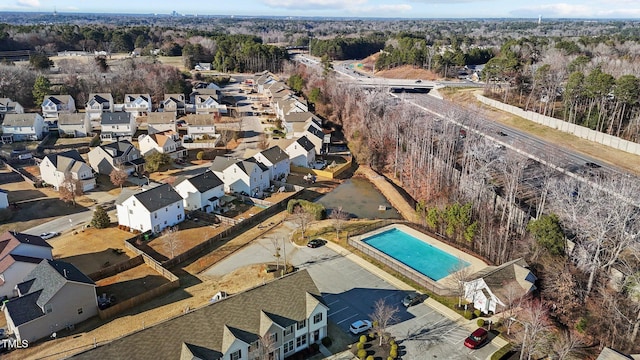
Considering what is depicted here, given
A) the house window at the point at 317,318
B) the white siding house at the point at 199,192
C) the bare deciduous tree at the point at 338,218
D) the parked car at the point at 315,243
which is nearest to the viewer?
the house window at the point at 317,318

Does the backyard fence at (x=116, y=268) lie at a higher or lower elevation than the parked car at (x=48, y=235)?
higher

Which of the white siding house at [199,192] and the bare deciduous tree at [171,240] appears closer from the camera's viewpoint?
the bare deciduous tree at [171,240]

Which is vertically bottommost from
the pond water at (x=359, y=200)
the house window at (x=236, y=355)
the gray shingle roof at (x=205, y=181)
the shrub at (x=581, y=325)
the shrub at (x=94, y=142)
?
the pond water at (x=359, y=200)

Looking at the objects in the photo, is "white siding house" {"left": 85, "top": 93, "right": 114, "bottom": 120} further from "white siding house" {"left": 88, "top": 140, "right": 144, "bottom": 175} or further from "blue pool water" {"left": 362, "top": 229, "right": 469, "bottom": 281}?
"blue pool water" {"left": 362, "top": 229, "right": 469, "bottom": 281}

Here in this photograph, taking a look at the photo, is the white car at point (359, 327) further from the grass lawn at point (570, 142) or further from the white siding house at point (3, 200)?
the grass lawn at point (570, 142)

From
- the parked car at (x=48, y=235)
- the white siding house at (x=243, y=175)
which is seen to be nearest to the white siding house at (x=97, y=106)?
the white siding house at (x=243, y=175)

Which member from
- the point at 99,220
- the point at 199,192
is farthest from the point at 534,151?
the point at 99,220

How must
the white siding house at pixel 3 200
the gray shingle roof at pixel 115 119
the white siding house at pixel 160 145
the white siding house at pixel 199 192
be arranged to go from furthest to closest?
the gray shingle roof at pixel 115 119 < the white siding house at pixel 160 145 < the white siding house at pixel 199 192 < the white siding house at pixel 3 200

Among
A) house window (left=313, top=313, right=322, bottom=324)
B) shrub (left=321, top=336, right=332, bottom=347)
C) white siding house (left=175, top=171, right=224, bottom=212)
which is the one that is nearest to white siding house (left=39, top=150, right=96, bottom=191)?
white siding house (left=175, top=171, right=224, bottom=212)
